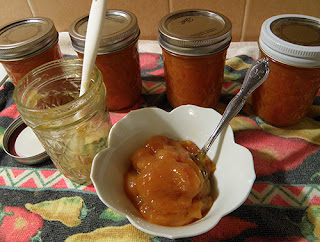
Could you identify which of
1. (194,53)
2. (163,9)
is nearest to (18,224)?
(194,53)

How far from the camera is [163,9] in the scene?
37.7 inches

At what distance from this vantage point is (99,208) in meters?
0.57

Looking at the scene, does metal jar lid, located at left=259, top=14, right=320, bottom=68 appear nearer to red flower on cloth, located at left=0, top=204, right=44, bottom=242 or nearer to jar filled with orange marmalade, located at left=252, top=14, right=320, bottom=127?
jar filled with orange marmalade, located at left=252, top=14, right=320, bottom=127

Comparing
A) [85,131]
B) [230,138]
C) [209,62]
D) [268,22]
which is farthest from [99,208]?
[268,22]

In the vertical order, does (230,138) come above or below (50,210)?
above

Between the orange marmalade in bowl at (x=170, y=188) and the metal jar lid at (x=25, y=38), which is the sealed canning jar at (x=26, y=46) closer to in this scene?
the metal jar lid at (x=25, y=38)

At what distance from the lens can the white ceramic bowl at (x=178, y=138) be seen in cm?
44

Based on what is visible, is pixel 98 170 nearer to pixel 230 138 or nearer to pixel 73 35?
pixel 230 138

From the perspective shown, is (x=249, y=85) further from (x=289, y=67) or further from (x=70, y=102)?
(x=70, y=102)

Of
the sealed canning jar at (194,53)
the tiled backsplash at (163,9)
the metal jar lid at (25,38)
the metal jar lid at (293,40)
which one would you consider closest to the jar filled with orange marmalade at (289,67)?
the metal jar lid at (293,40)

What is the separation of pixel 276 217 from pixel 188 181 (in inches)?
7.9

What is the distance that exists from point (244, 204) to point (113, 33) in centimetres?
49

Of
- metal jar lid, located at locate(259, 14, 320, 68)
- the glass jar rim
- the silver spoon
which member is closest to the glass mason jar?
the glass jar rim

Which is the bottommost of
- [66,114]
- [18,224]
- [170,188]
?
[18,224]
